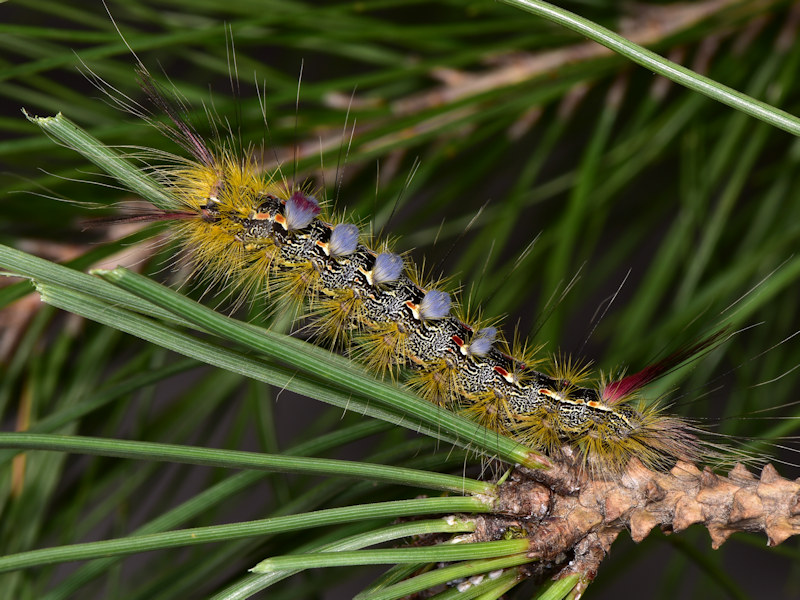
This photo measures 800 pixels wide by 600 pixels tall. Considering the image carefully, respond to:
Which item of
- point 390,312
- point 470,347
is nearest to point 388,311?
point 390,312

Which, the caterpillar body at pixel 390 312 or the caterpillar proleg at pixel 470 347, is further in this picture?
the caterpillar body at pixel 390 312

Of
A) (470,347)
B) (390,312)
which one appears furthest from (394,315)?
(470,347)

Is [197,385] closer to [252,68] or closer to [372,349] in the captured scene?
[372,349]

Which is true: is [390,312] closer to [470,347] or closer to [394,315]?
[394,315]

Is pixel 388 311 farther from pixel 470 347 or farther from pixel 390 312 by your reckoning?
pixel 470 347

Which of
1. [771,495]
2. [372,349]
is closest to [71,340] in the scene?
[372,349]

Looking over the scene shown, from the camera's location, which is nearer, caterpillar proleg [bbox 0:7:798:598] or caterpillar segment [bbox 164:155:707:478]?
caterpillar proleg [bbox 0:7:798:598]

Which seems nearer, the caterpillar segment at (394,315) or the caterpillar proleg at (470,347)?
the caterpillar proleg at (470,347)
